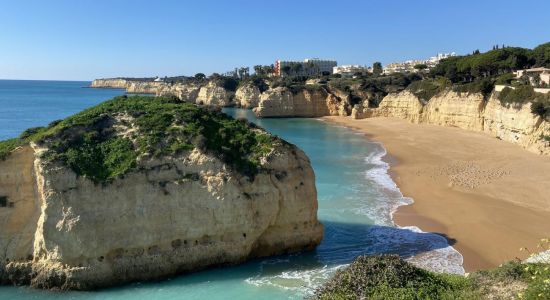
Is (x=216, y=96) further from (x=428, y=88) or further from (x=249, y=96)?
(x=428, y=88)

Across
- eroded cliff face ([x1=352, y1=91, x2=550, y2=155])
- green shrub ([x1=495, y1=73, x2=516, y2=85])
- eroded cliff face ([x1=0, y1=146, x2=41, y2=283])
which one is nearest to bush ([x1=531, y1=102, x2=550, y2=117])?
eroded cliff face ([x1=352, y1=91, x2=550, y2=155])

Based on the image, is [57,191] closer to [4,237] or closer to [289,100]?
[4,237]

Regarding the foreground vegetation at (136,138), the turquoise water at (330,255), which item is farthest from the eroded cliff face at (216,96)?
the foreground vegetation at (136,138)

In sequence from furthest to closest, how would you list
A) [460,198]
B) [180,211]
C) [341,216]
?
[460,198], [341,216], [180,211]

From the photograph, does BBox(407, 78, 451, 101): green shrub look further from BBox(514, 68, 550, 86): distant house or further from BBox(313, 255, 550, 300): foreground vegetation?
BBox(313, 255, 550, 300): foreground vegetation

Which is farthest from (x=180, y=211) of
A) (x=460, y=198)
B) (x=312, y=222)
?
(x=460, y=198)

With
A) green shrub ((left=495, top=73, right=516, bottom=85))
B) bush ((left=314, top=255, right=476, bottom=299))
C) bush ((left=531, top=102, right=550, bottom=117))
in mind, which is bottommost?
bush ((left=314, top=255, right=476, bottom=299))

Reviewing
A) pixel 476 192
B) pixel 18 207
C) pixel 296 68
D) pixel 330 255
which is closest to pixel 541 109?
pixel 476 192
